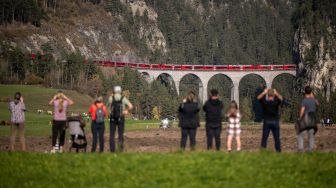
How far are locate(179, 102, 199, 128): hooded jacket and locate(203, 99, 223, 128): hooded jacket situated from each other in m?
0.37

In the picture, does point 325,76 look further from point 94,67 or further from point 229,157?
point 229,157

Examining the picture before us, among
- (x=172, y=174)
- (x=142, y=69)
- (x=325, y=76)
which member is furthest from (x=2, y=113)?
(x=325, y=76)

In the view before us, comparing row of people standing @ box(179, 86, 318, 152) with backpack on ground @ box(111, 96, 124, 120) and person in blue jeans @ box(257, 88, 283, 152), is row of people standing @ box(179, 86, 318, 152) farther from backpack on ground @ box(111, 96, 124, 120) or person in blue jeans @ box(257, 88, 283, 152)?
backpack on ground @ box(111, 96, 124, 120)

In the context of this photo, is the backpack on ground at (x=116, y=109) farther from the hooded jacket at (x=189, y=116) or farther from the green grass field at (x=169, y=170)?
the green grass field at (x=169, y=170)

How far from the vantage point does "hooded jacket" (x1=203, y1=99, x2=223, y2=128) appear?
26.4 metres

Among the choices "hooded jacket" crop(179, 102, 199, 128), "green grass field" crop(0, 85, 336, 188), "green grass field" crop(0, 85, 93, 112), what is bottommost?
"green grass field" crop(0, 85, 336, 188)

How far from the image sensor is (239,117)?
26.0 metres

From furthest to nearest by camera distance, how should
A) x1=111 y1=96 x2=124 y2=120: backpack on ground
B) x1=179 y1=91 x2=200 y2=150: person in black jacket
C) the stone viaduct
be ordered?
the stone viaduct, x1=179 y1=91 x2=200 y2=150: person in black jacket, x1=111 y1=96 x2=124 y2=120: backpack on ground

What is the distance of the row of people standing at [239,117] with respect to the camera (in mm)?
25281

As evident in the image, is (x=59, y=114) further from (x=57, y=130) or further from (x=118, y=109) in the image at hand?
(x=118, y=109)

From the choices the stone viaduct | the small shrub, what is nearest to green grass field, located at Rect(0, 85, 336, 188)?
the small shrub

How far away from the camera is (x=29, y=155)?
21.7m

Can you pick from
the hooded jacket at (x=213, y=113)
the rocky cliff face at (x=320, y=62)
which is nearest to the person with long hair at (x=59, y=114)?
the hooded jacket at (x=213, y=113)

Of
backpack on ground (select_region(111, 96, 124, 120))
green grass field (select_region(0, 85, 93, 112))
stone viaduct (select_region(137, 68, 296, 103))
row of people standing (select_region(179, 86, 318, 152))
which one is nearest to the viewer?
row of people standing (select_region(179, 86, 318, 152))
